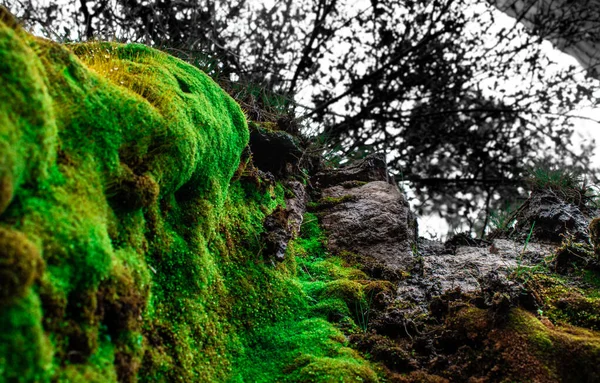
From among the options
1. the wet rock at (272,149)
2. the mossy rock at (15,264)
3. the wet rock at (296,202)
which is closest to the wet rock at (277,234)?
the wet rock at (296,202)

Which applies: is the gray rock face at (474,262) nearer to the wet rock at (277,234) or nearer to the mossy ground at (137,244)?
the mossy ground at (137,244)

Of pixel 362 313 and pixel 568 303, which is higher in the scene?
pixel 568 303

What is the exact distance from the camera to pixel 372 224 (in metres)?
3.51

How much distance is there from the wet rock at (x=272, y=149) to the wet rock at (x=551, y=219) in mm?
2335

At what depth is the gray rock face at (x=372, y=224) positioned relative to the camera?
3275 millimetres

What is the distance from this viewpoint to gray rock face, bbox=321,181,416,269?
10.7 feet

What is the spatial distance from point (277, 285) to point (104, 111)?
1.42 meters

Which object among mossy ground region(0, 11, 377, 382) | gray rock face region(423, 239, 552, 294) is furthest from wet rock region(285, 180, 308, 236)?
gray rock face region(423, 239, 552, 294)

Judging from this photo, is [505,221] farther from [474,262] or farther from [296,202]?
[296,202]

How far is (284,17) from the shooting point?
5.96 metres

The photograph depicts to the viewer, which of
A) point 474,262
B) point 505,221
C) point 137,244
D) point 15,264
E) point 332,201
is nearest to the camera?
point 15,264

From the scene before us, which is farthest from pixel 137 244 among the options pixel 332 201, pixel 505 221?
pixel 505 221

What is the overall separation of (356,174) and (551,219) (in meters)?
1.88

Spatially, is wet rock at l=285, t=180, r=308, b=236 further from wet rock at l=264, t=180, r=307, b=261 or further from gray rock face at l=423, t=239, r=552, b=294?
gray rock face at l=423, t=239, r=552, b=294
